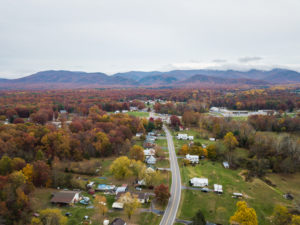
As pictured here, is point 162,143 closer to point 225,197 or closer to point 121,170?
point 121,170

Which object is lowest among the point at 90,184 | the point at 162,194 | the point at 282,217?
the point at 90,184

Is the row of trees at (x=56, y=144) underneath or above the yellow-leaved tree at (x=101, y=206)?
above

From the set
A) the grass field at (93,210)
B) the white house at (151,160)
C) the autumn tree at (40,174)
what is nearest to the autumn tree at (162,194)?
the grass field at (93,210)

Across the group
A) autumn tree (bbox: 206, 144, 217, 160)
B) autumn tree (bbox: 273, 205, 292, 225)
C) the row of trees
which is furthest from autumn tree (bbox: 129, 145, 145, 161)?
autumn tree (bbox: 273, 205, 292, 225)

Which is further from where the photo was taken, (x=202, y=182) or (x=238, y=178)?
(x=238, y=178)

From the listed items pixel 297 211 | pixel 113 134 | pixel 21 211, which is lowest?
pixel 297 211

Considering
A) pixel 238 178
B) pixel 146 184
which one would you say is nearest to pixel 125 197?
pixel 146 184

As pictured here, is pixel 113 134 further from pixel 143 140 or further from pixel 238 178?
pixel 238 178

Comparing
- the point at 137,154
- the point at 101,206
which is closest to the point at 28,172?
the point at 101,206

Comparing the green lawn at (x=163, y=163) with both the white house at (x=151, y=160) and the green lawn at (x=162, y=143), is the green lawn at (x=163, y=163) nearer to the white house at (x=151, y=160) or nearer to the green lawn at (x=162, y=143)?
the white house at (x=151, y=160)
